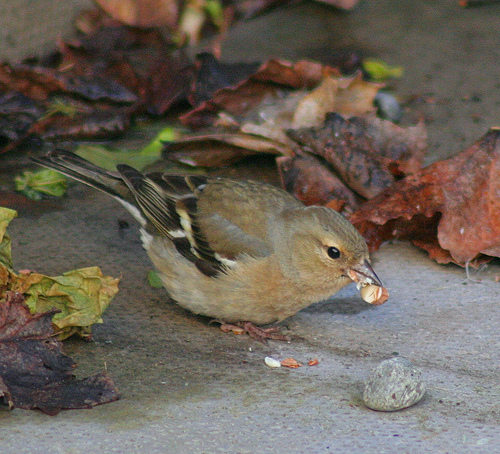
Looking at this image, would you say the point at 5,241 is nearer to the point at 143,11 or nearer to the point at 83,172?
the point at 83,172

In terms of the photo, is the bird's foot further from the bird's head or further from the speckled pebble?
the speckled pebble

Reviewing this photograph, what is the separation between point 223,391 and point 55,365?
0.69 meters

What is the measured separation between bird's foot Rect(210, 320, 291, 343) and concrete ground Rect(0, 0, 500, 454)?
0.15 feet

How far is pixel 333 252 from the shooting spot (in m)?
3.75

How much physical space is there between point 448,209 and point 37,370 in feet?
7.79

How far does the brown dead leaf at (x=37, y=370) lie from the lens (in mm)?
2988

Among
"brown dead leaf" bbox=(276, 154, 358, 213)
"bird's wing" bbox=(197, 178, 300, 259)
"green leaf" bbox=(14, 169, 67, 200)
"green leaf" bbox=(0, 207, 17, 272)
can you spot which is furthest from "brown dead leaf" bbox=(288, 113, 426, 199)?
"green leaf" bbox=(0, 207, 17, 272)

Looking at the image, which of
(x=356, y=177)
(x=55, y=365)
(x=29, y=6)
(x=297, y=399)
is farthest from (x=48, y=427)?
(x=29, y=6)

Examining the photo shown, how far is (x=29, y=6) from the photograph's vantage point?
634cm

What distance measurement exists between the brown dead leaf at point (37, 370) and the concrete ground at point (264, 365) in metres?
0.06

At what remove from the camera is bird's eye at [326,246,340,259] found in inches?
147

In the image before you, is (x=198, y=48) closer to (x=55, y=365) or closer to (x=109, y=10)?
(x=109, y=10)

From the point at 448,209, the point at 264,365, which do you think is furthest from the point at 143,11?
the point at 264,365

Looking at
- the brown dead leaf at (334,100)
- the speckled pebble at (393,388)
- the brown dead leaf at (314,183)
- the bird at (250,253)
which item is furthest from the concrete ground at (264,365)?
the brown dead leaf at (334,100)
